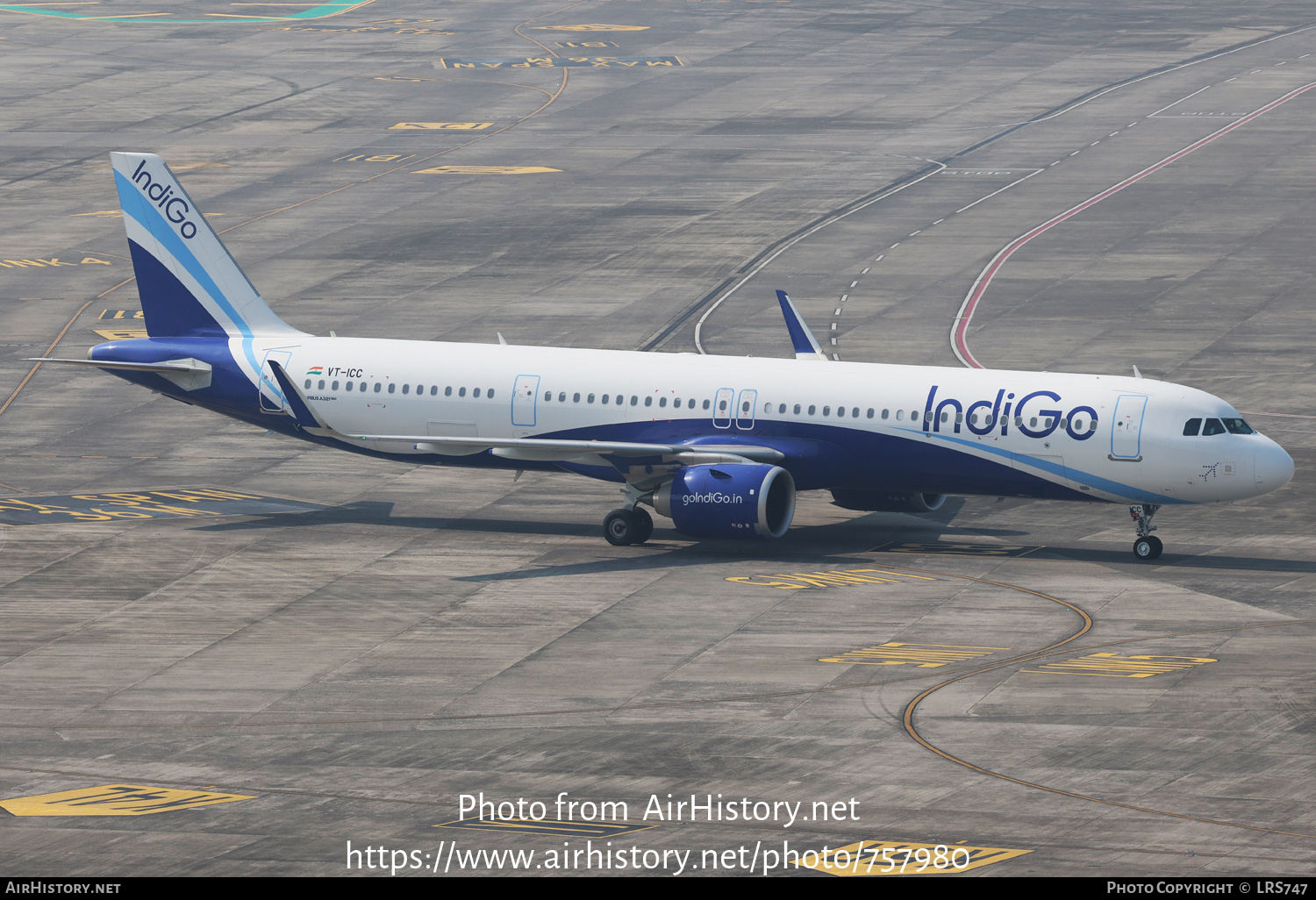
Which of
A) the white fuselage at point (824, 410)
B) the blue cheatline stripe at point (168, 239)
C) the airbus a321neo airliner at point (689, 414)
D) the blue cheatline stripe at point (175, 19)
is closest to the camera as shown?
the white fuselage at point (824, 410)

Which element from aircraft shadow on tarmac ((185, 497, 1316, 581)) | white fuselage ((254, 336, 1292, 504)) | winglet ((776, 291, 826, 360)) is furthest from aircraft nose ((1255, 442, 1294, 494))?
winglet ((776, 291, 826, 360))

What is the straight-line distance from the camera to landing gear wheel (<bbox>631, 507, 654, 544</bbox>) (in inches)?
2010

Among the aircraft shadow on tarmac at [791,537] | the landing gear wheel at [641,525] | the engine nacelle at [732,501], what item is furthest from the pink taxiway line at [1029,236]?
the landing gear wheel at [641,525]

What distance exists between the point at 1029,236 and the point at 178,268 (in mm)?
45725

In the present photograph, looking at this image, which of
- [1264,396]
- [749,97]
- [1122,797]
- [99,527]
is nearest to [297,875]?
[1122,797]

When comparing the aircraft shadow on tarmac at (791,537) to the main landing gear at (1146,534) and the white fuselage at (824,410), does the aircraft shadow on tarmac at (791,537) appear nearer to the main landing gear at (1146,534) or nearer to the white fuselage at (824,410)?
the main landing gear at (1146,534)

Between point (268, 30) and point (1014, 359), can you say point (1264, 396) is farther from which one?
point (268, 30)

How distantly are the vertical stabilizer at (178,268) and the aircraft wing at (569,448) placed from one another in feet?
18.6

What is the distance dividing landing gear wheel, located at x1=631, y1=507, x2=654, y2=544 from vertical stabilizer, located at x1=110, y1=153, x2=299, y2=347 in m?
12.8

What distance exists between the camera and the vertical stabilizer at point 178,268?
56.8 meters

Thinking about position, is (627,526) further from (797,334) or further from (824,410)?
(797,334)

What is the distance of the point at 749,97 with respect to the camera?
395ft

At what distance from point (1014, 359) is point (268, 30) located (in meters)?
89.6

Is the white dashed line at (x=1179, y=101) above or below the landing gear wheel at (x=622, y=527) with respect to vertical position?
above
